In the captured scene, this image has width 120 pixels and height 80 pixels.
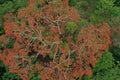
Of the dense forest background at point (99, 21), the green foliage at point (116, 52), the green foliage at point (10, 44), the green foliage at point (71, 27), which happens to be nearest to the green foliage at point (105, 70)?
the dense forest background at point (99, 21)

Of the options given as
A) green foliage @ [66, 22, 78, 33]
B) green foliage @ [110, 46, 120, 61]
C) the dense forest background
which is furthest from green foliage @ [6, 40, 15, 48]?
green foliage @ [110, 46, 120, 61]

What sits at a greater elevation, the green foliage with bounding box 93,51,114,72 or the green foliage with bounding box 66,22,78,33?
the green foliage with bounding box 66,22,78,33

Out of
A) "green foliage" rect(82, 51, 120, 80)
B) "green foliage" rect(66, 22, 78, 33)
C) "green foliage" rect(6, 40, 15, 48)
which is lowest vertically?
"green foliage" rect(82, 51, 120, 80)

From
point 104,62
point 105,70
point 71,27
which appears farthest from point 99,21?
point 105,70

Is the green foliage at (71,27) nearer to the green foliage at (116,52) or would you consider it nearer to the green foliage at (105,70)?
the green foliage at (105,70)

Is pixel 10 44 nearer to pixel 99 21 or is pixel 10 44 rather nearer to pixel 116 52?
pixel 99 21

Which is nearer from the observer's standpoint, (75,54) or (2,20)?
(75,54)

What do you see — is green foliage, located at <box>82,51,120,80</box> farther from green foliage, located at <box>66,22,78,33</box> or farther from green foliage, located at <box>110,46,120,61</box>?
green foliage, located at <box>66,22,78,33</box>

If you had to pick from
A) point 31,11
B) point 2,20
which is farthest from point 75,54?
point 2,20

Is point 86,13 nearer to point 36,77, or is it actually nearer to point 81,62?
point 81,62
